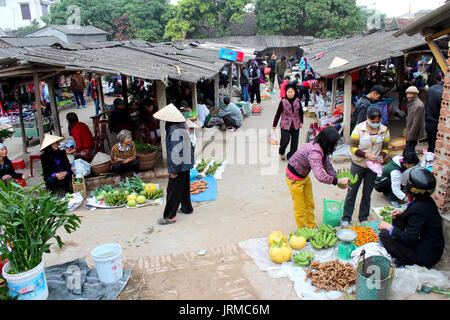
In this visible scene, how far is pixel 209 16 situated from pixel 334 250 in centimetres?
3052

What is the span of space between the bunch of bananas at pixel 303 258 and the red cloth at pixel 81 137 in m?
5.40

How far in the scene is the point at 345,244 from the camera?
4.18 m

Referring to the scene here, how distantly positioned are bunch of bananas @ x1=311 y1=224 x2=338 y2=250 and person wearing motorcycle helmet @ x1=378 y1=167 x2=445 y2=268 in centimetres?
72

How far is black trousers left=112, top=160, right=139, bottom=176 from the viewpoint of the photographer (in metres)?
7.13

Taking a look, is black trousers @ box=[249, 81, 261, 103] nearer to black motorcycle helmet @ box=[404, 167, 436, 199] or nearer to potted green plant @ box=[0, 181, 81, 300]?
black motorcycle helmet @ box=[404, 167, 436, 199]

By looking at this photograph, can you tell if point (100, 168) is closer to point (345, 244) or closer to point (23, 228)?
point (23, 228)

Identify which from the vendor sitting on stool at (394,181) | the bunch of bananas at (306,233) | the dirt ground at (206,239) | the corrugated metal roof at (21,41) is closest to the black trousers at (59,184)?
the dirt ground at (206,239)

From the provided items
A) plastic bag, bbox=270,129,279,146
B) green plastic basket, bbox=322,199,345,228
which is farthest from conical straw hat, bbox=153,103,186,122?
plastic bag, bbox=270,129,279,146

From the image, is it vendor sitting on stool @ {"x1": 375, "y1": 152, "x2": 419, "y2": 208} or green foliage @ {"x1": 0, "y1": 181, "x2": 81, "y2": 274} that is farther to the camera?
vendor sitting on stool @ {"x1": 375, "y1": 152, "x2": 419, "y2": 208}

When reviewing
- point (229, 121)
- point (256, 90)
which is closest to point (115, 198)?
point (229, 121)

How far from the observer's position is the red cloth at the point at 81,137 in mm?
7613

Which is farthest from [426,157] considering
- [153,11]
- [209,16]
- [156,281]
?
[153,11]

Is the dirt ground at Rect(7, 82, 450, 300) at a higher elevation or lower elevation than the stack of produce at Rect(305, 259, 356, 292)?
lower
